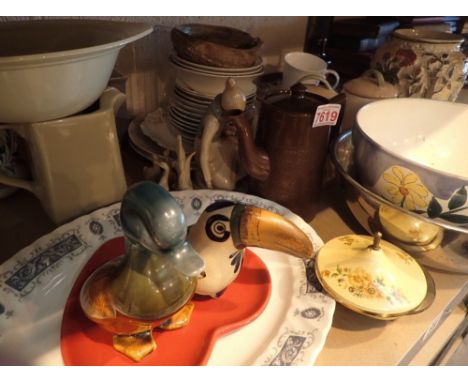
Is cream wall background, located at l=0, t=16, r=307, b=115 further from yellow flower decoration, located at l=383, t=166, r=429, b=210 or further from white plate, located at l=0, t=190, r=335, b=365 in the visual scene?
yellow flower decoration, located at l=383, t=166, r=429, b=210

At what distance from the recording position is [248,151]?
1.62 ft

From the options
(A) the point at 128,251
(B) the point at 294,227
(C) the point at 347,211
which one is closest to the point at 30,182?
(A) the point at 128,251

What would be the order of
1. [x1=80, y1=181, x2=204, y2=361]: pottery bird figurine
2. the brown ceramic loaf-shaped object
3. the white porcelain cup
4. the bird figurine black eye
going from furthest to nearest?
the white porcelain cup → the brown ceramic loaf-shaped object → the bird figurine black eye → [x1=80, y1=181, x2=204, y2=361]: pottery bird figurine

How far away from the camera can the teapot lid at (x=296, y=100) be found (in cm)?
48

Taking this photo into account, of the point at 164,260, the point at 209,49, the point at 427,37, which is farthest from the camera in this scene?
the point at 427,37

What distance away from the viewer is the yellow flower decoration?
1.54 ft

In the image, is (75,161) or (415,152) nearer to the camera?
(75,161)

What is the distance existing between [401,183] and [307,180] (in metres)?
0.12

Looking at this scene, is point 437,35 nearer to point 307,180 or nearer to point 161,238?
point 307,180

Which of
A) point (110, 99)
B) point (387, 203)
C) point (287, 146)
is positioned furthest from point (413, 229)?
point (110, 99)

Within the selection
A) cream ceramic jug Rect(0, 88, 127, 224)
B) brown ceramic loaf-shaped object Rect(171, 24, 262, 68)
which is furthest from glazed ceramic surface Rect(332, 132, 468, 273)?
cream ceramic jug Rect(0, 88, 127, 224)

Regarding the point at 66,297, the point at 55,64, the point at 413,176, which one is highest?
the point at 55,64

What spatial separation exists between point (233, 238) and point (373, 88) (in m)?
0.40

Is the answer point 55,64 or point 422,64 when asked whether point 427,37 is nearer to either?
point 422,64
